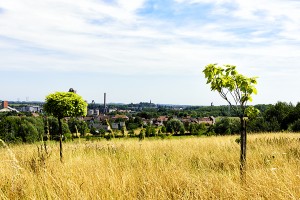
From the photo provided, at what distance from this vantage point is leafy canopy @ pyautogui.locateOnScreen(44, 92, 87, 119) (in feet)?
28.4

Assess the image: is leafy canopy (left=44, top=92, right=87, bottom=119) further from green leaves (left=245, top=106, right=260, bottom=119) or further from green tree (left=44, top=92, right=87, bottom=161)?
green leaves (left=245, top=106, right=260, bottom=119)

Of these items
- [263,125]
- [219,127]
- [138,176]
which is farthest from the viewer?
[219,127]

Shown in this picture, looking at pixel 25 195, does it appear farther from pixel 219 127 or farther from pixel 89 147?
pixel 219 127

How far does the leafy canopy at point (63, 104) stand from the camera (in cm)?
865

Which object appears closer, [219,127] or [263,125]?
[263,125]

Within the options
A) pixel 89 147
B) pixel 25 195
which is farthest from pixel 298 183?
pixel 89 147

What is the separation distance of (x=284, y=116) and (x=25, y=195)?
3054 centimetres

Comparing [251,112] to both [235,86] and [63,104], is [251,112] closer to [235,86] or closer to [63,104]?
[235,86]

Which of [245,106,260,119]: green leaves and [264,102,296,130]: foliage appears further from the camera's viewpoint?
[264,102,296,130]: foliage

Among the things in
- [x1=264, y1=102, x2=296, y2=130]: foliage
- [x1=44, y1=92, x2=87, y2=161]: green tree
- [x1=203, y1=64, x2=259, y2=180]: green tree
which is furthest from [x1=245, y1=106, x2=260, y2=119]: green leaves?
[x1=264, y1=102, x2=296, y2=130]: foliage

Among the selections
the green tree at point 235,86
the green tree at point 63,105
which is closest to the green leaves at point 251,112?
the green tree at point 235,86

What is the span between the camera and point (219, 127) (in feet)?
139

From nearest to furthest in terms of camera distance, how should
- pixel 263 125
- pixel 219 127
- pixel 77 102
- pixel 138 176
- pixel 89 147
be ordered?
pixel 138 176 < pixel 77 102 < pixel 89 147 < pixel 263 125 < pixel 219 127

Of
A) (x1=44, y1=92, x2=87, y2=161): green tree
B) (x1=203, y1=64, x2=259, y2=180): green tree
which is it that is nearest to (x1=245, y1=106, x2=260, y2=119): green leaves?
(x1=203, y1=64, x2=259, y2=180): green tree
